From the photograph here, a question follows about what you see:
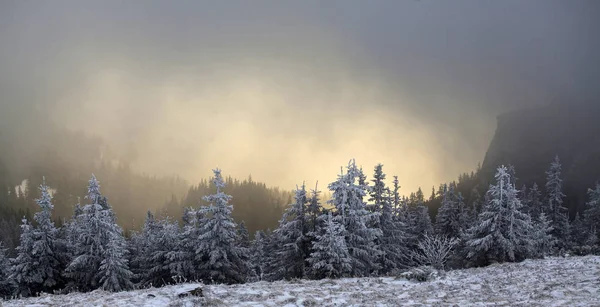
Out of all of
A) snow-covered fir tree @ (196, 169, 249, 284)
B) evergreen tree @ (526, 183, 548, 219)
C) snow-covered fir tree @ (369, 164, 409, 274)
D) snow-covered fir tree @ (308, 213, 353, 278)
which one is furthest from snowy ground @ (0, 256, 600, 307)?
evergreen tree @ (526, 183, 548, 219)

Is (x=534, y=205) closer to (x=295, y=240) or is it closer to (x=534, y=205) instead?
(x=534, y=205)

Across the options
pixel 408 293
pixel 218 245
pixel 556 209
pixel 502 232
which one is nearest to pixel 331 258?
pixel 408 293

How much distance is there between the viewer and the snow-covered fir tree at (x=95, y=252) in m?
28.2

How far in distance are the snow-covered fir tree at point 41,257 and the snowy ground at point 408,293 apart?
1557cm

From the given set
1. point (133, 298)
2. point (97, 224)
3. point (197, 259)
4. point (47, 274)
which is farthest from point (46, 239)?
point (133, 298)

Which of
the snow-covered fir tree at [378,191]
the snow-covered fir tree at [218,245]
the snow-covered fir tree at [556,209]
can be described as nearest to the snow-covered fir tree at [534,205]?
the snow-covered fir tree at [556,209]

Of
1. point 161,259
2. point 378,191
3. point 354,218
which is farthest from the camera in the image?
point 378,191

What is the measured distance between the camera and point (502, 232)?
2873 cm

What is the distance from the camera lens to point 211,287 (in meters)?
16.7

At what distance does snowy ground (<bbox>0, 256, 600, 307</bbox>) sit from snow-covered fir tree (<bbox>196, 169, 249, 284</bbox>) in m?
10.9

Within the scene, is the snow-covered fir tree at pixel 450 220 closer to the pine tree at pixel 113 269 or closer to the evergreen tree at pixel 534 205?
the evergreen tree at pixel 534 205

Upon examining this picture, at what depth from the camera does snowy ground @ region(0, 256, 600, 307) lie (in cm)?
1345

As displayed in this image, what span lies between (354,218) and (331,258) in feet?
14.5

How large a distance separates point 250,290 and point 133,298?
17.0ft
